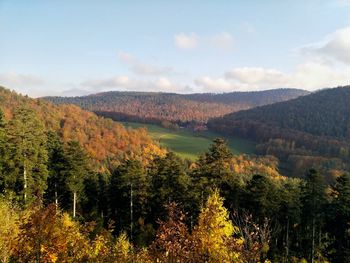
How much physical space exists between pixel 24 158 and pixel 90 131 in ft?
343

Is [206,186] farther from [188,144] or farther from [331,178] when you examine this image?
[188,144]

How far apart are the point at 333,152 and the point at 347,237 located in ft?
412

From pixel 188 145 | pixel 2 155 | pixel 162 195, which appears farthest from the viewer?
pixel 188 145

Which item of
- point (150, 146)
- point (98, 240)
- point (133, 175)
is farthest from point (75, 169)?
point (150, 146)

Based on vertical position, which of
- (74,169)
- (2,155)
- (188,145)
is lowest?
(188,145)

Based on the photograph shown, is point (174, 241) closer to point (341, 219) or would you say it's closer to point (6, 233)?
point (6, 233)

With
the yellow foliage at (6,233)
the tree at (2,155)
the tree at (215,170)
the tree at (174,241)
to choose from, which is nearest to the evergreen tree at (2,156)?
the tree at (2,155)

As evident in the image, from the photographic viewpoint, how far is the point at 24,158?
1547 inches

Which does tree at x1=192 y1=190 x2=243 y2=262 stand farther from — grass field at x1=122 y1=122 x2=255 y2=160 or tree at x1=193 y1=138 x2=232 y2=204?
grass field at x1=122 y1=122 x2=255 y2=160

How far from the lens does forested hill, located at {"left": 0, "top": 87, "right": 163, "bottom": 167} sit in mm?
130375

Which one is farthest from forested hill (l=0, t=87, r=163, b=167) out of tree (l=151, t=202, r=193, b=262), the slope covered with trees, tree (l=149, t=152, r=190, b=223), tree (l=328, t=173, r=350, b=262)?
tree (l=151, t=202, r=193, b=262)

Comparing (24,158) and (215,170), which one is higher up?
(24,158)

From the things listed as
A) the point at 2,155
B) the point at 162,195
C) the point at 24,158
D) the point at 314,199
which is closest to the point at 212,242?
the point at 24,158

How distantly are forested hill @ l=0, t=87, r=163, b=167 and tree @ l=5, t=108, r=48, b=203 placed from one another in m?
83.1
